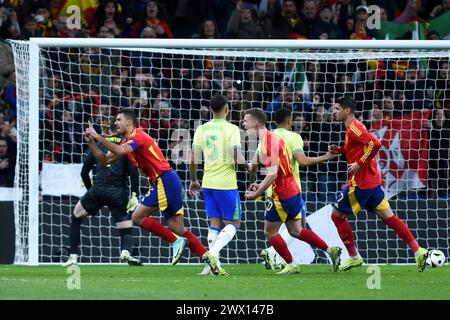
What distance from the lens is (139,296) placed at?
29.2 feet

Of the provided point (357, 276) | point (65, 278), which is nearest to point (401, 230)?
point (357, 276)

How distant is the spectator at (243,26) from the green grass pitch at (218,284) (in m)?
5.00

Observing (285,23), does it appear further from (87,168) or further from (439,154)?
(87,168)

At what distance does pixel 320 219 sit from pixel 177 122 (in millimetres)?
2483

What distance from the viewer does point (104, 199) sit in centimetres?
1374

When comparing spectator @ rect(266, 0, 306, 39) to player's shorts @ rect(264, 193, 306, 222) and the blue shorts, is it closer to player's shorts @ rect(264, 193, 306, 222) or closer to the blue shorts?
player's shorts @ rect(264, 193, 306, 222)

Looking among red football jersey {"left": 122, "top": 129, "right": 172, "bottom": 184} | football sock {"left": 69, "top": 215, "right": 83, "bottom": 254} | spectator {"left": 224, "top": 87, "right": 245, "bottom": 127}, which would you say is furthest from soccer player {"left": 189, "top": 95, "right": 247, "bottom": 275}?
spectator {"left": 224, "top": 87, "right": 245, "bottom": 127}

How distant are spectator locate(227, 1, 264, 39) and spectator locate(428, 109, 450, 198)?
3.28m

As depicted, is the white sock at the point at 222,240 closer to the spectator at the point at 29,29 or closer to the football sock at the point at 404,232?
the football sock at the point at 404,232

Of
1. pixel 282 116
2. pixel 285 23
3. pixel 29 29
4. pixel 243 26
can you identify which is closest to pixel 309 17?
pixel 285 23

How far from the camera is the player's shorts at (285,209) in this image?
12.0 m

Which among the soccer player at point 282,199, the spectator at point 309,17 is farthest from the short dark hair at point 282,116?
the spectator at point 309,17
